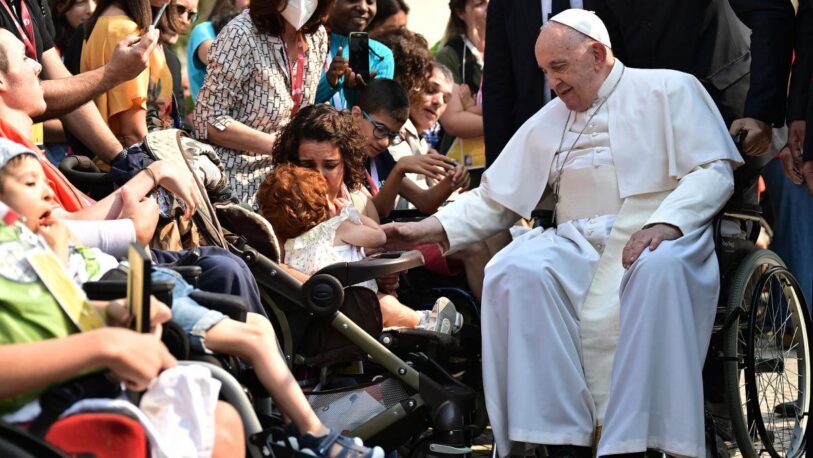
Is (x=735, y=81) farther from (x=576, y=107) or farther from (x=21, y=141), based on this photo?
(x=21, y=141)

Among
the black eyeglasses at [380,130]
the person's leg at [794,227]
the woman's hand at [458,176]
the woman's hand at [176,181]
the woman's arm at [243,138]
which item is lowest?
the person's leg at [794,227]

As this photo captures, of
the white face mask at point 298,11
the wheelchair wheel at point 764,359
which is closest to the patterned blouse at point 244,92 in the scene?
the white face mask at point 298,11

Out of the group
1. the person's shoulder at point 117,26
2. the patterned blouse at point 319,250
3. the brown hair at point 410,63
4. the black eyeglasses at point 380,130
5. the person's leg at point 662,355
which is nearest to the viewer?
the person's leg at point 662,355

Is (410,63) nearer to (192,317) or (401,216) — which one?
(401,216)

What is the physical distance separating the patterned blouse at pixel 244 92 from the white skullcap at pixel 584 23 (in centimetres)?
144

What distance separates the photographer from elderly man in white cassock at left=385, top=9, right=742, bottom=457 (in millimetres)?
4695

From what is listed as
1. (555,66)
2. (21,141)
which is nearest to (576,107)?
(555,66)

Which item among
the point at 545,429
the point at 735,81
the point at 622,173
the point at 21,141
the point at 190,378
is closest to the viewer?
the point at 190,378

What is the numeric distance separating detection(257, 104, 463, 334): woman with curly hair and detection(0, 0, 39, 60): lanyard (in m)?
1.04

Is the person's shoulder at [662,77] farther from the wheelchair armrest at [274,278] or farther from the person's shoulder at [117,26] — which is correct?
the person's shoulder at [117,26]

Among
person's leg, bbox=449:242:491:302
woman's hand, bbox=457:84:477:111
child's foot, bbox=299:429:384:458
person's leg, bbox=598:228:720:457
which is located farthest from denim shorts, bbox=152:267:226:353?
woman's hand, bbox=457:84:477:111

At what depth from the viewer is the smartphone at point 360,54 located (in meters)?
6.68

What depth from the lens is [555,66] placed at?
5.28 m

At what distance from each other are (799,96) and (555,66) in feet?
3.27
